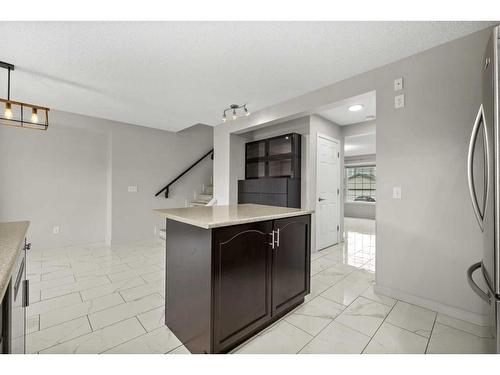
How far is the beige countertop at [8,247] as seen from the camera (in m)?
0.71

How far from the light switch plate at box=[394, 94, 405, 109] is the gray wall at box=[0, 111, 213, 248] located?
14.4ft

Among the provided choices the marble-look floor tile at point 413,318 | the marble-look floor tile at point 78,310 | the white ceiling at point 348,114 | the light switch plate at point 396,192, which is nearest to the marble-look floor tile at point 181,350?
the marble-look floor tile at point 78,310

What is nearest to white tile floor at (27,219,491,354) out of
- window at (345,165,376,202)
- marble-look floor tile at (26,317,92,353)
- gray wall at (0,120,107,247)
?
marble-look floor tile at (26,317,92,353)

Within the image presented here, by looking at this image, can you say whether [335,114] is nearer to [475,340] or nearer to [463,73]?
[463,73]

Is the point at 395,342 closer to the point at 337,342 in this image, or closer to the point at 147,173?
the point at 337,342

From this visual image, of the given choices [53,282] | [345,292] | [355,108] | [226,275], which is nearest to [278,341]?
[226,275]

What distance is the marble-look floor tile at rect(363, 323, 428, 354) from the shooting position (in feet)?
5.02

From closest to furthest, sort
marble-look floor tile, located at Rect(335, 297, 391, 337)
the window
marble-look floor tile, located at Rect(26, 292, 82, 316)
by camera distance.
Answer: marble-look floor tile, located at Rect(335, 297, 391, 337), marble-look floor tile, located at Rect(26, 292, 82, 316), the window

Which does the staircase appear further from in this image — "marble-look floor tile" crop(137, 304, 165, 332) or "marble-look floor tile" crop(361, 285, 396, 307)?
"marble-look floor tile" crop(361, 285, 396, 307)

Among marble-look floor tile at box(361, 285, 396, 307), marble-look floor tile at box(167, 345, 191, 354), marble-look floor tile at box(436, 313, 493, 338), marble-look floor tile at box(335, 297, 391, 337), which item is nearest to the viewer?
marble-look floor tile at box(167, 345, 191, 354)

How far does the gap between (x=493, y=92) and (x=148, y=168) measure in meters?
5.11

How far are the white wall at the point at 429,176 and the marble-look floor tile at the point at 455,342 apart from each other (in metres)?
0.26

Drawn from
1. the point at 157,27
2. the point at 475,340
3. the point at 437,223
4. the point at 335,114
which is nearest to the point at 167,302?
the point at 157,27

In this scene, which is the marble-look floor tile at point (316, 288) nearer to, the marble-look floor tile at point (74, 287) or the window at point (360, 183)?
the marble-look floor tile at point (74, 287)
